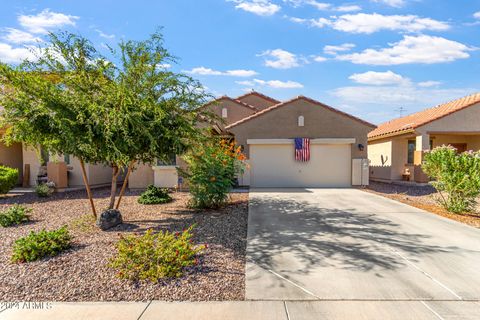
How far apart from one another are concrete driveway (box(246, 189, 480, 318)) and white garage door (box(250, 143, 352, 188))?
6299 mm

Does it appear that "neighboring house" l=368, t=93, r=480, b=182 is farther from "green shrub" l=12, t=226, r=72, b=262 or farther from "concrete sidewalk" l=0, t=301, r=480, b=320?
"green shrub" l=12, t=226, r=72, b=262

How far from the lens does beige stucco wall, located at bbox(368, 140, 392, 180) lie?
61.6 feet

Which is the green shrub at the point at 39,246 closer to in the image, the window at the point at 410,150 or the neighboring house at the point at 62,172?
the neighboring house at the point at 62,172

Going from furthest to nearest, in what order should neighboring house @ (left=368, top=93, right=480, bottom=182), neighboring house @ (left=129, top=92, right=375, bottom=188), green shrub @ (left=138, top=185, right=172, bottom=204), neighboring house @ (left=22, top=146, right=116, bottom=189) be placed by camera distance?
neighboring house @ (left=368, top=93, right=480, bottom=182)
neighboring house @ (left=129, top=92, right=375, bottom=188)
neighboring house @ (left=22, top=146, right=116, bottom=189)
green shrub @ (left=138, top=185, right=172, bottom=204)

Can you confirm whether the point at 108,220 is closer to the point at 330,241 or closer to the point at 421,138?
the point at 330,241

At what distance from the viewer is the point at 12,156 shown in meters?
16.5

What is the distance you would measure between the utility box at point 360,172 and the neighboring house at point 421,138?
10.6 feet

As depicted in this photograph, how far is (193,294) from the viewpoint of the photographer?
166 inches

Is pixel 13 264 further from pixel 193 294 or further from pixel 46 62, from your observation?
pixel 46 62

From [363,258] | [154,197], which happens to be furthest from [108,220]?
[363,258]

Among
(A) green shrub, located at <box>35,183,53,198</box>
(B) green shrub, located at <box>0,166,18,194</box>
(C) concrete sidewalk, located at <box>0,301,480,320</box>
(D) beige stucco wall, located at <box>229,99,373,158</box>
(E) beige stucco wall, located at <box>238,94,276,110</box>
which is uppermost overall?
(E) beige stucco wall, located at <box>238,94,276,110</box>

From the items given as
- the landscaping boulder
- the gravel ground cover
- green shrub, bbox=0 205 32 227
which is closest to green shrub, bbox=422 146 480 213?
the gravel ground cover

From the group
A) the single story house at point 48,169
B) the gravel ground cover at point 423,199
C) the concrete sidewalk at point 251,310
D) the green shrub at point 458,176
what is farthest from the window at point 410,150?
the single story house at point 48,169

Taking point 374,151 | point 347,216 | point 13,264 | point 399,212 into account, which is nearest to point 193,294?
point 13,264
